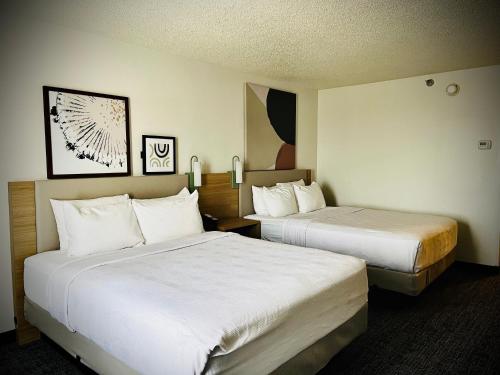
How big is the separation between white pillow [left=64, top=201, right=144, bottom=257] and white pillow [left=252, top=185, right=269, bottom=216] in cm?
178

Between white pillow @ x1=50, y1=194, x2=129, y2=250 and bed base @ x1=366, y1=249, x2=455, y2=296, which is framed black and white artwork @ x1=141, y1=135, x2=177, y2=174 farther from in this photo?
bed base @ x1=366, y1=249, x2=455, y2=296

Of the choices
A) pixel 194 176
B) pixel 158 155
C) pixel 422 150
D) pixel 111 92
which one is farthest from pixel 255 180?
pixel 422 150

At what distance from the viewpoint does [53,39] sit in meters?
2.70

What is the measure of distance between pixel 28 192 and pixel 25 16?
128 cm

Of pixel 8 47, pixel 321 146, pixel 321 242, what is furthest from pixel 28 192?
pixel 321 146

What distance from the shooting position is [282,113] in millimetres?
4816

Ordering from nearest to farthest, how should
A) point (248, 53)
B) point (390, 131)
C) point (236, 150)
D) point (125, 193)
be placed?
1. point (125, 193)
2. point (248, 53)
3. point (236, 150)
4. point (390, 131)

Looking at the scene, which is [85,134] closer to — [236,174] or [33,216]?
[33,216]

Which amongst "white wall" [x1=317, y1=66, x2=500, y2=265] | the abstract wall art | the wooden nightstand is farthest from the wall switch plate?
the wooden nightstand

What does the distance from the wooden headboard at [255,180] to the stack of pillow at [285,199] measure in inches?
2.9

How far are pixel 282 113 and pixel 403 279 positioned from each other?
2.69 m

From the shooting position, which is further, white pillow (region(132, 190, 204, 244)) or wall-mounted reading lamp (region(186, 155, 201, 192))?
wall-mounted reading lamp (region(186, 155, 201, 192))

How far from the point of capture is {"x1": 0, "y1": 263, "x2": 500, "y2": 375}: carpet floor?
223 centimetres

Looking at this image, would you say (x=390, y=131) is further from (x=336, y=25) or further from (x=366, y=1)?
(x=366, y=1)
